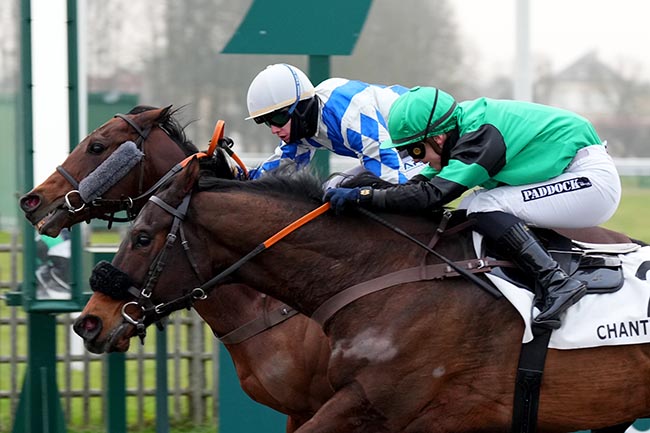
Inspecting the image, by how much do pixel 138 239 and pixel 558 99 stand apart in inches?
799

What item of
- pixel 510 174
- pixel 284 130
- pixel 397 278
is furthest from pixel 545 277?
pixel 284 130

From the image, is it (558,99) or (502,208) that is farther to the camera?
(558,99)

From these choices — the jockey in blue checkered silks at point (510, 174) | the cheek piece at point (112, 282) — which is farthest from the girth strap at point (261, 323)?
the cheek piece at point (112, 282)

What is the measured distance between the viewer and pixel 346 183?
13.5ft

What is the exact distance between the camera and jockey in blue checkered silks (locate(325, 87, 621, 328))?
3.89m

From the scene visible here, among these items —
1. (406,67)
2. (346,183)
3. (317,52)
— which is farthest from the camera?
(406,67)

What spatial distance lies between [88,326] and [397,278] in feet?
3.71

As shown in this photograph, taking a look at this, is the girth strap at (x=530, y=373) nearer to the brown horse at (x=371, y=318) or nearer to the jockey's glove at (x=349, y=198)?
the brown horse at (x=371, y=318)

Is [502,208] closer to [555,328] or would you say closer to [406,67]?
[555,328]

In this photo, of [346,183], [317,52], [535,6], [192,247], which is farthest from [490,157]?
[535,6]

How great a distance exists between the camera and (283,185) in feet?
13.5

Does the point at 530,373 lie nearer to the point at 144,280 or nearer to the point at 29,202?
the point at 144,280

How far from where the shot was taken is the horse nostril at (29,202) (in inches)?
200

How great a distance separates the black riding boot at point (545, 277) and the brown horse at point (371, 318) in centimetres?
13
